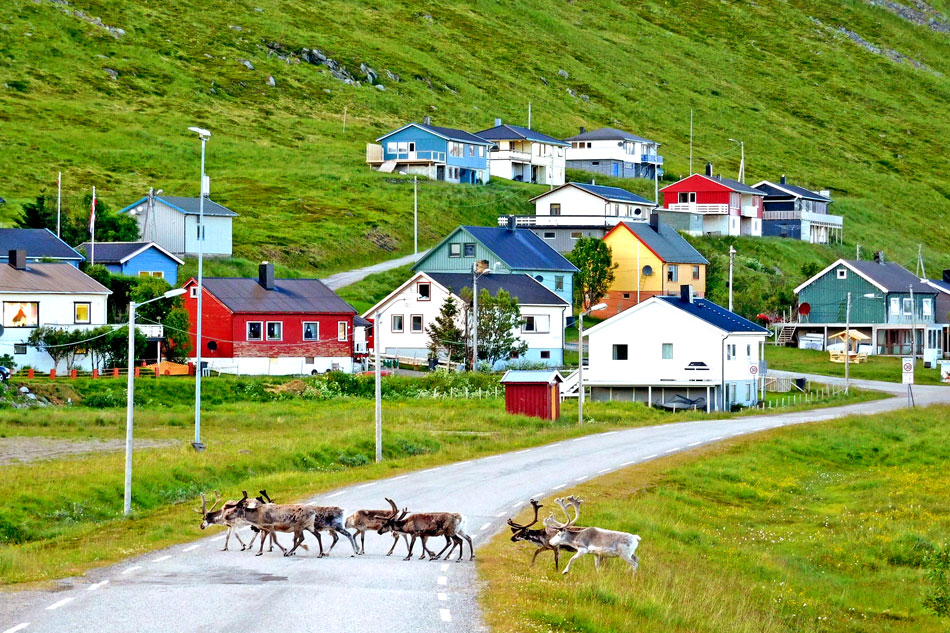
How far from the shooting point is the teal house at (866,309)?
104188 millimetres

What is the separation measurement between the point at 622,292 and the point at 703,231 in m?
27.0

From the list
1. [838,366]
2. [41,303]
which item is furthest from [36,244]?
[838,366]

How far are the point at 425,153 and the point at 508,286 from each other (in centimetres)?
4731

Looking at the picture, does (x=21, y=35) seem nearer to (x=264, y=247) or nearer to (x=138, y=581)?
(x=264, y=247)

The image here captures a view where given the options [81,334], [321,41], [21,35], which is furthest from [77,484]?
[321,41]

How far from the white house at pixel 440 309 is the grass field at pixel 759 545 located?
3411 centimetres

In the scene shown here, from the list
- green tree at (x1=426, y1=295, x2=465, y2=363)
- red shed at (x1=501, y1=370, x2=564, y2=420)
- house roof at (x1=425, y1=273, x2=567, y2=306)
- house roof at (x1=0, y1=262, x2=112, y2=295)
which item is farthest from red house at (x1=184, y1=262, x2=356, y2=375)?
red shed at (x1=501, y1=370, x2=564, y2=420)

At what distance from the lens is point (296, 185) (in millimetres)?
123438

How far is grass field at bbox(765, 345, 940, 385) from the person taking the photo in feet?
287

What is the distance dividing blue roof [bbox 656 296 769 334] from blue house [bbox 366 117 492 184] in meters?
60.0

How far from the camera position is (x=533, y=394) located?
58.8 m

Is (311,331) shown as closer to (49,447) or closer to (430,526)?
(49,447)

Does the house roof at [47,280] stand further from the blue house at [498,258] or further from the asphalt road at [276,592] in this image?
the asphalt road at [276,592]

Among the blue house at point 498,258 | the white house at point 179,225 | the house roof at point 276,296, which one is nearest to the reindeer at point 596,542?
the house roof at point 276,296
